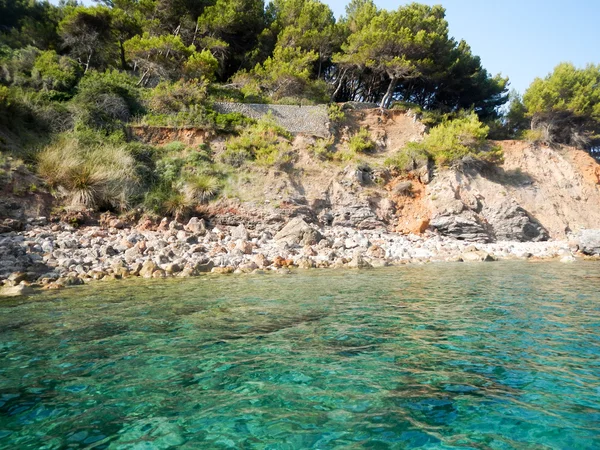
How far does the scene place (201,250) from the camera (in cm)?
1089

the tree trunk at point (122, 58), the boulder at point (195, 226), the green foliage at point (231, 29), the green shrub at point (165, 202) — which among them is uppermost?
the green foliage at point (231, 29)

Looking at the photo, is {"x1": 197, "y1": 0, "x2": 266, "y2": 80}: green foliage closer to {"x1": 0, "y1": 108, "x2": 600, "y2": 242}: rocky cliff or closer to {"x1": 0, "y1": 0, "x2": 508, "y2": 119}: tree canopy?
{"x1": 0, "y1": 0, "x2": 508, "y2": 119}: tree canopy

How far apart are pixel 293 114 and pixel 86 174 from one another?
39.0 feet

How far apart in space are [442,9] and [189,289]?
30.1m

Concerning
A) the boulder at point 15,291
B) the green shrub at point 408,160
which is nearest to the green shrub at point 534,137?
the green shrub at point 408,160

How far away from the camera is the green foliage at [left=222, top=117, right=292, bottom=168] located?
57.4 ft

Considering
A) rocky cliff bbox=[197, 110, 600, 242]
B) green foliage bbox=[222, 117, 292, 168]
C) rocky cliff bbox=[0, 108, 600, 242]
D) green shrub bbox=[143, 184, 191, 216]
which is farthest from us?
green foliage bbox=[222, 117, 292, 168]

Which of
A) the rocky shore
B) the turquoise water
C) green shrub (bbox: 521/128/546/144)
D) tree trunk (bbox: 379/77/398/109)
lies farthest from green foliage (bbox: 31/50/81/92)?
green shrub (bbox: 521/128/546/144)

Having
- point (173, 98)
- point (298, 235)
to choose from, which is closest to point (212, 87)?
point (173, 98)

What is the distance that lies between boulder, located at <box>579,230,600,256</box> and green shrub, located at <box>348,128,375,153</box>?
11.0m

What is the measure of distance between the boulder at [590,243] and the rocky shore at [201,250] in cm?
3

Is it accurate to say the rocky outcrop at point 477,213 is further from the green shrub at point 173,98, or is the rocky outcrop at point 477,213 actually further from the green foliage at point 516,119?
the green shrub at point 173,98

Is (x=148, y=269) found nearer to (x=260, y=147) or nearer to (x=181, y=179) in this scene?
(x=181, y=179)

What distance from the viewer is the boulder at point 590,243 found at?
13.2 metres
